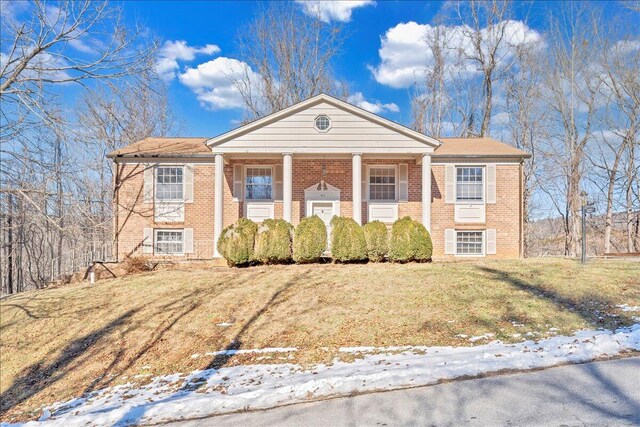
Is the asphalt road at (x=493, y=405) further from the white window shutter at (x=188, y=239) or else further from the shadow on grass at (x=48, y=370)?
the white window shutter at (x=188, y=239)

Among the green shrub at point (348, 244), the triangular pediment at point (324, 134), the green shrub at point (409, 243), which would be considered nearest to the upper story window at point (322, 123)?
the triangular pediment at point (324, 134)

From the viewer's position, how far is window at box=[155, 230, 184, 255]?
1513 cm

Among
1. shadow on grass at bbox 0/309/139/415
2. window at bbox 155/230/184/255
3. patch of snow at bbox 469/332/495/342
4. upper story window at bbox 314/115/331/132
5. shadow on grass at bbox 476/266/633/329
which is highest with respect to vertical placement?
upper story window at bbox 314/115/331/132

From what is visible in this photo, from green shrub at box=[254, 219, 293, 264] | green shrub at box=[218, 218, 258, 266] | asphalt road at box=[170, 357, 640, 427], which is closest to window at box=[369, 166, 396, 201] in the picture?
green shrub at box=[254, 219, 293, 264]

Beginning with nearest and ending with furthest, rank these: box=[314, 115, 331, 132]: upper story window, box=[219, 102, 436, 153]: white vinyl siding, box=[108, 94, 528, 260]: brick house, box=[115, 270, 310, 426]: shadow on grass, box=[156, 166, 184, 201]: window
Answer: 1. box=[115, 270, 310, 426]: shadow on grass
2. box=[219, 102, 436, 153]: white vinyl siding
3. box=[314, 115, 331, 132]: upper story window
4. box=[108, 94, 528, 260]: brick house
5. box=[156, 166, 184, 201]: window

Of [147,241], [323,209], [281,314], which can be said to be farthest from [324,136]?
[281,314]

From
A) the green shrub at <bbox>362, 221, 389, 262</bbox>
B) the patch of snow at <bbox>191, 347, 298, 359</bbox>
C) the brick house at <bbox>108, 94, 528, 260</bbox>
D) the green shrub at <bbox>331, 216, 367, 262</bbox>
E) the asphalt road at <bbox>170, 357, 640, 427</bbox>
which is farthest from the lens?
the brick house at <bbox>108, 94, 528, 260</bbox>

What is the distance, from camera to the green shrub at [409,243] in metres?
11.4

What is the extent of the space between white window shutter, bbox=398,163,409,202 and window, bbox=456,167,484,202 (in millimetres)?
1842

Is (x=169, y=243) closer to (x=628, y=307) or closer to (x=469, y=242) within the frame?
(x=469, y=242)

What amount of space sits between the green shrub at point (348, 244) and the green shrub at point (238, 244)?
238 centimetres

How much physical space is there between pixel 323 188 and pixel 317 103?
123 inches

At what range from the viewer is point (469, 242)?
15.2 metres

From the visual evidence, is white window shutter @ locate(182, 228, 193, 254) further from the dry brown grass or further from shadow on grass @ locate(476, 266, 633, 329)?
shadow on grass @ locate(476, 266, 633, 329)
